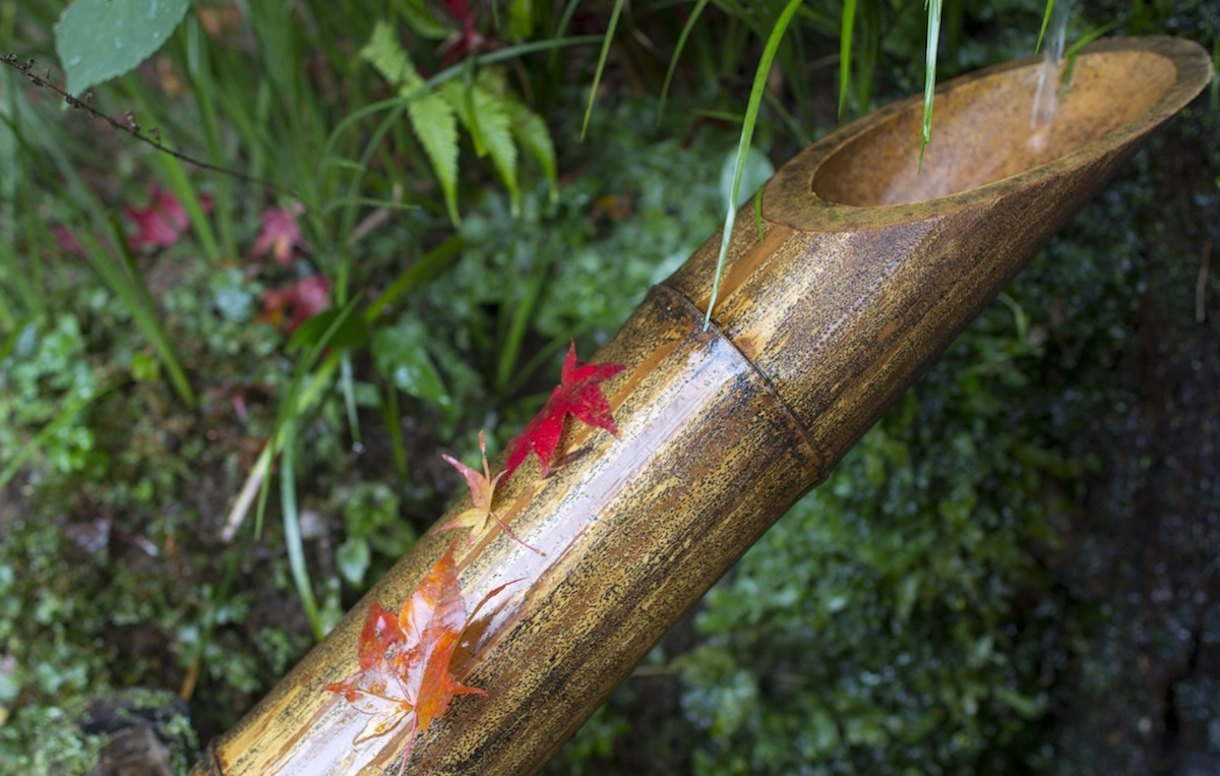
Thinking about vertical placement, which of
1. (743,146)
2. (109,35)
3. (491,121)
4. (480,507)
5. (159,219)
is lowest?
(480,507)

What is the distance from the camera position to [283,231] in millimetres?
2049

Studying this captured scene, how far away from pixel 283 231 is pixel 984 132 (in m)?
1.53

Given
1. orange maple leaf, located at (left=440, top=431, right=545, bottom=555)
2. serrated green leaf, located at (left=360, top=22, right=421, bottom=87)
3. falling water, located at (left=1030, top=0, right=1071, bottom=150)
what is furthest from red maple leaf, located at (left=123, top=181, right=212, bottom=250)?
falling water, located at (left=1030, top=0, right=1071, bottom=150)

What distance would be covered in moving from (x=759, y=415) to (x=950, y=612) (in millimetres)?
1354

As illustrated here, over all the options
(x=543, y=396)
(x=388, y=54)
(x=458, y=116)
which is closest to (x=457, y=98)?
(x=458, y=116)

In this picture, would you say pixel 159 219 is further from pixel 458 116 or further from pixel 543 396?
Result: pixel 543 396

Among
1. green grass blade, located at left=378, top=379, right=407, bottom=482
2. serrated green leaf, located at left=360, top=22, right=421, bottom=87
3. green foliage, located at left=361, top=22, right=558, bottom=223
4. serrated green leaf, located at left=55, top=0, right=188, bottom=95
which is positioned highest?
serrated green leaf, located at left=55, top=0, right=188, bottom=95

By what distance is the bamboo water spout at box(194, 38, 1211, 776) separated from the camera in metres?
1.05

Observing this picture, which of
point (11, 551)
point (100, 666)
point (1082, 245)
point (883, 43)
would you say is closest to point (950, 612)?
point (1082, 245)

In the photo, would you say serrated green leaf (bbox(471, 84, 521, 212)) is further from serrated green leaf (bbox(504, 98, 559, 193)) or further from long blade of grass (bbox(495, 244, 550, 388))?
long blade of grass (bbox(495, 244, 550, 388))

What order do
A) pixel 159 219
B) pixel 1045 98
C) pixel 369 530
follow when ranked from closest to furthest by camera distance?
pixel 1045 98 → pixel 369 530 → pixel 159 219

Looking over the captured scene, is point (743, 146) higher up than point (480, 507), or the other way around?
point (743, 146)

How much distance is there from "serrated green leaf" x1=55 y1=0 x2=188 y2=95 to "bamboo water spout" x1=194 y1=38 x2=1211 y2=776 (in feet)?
2.69

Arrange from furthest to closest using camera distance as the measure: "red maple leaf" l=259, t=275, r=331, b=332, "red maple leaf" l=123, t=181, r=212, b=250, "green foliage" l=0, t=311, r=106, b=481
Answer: "red maple leaf" l=123, t=181, r=212, b=250
"red maple leaf" l=259, t=275, r=331, b=332
"green foliage" l=0, t=311, r=106, b=481
